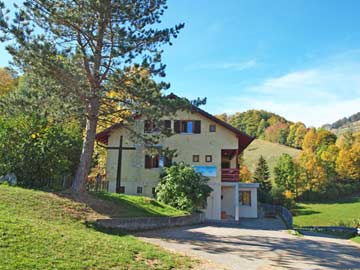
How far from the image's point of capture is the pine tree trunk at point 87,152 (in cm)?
1482

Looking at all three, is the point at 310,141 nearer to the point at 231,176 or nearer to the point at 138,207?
the point at 231,176

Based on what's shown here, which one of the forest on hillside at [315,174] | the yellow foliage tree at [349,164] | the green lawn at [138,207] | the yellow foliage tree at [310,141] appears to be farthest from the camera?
the yellow foliage tree at [310,141]

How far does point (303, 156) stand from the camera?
7200 cm

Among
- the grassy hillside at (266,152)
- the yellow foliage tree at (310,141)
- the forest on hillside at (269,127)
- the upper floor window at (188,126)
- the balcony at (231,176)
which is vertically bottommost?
the balcony at (231,176)

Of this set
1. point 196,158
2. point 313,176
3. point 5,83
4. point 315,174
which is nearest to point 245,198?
point 196,158

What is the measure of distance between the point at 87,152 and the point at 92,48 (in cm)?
454

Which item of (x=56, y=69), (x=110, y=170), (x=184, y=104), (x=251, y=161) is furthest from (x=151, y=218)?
(x=251, y=161)

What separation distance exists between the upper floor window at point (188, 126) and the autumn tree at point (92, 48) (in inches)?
460

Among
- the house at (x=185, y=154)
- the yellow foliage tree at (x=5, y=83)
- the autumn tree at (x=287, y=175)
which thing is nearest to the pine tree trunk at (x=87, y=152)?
the house at (x=185, y=154)

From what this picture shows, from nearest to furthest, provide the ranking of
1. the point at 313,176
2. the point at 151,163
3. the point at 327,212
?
1. the point at 151,163
2. the point at 327,212
3. the point at 313,176

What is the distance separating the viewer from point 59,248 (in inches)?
303

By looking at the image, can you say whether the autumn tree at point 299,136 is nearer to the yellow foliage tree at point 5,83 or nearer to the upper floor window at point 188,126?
the upper floor window at point 188,126

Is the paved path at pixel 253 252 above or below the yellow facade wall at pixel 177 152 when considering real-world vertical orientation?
below

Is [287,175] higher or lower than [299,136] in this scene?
lower
